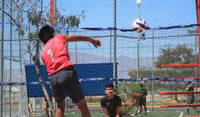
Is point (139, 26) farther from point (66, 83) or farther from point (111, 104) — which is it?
point (66, 83)

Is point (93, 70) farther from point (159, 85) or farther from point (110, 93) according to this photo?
point (159, 85)

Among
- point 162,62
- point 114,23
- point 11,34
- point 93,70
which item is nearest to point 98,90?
point 93,70

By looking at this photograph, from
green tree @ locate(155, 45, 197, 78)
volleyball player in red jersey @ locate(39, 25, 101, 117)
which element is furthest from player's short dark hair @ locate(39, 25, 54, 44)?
green tree @ locate(155, 45, 197, 78)

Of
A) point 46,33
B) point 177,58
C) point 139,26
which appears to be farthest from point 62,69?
point 177,58

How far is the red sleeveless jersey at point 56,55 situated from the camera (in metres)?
4.50

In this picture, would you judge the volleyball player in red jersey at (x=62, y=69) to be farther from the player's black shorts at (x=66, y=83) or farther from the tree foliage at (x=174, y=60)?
the tree foliage at (x=174, y=60)

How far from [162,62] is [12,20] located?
6969mm

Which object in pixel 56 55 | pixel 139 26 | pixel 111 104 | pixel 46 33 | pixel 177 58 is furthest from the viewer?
pixel 177 58

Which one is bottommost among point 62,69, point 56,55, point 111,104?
point 111,104

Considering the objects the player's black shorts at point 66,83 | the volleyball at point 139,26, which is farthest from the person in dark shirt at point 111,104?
the player's black shorts at point 66,83

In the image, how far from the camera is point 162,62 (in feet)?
48.4

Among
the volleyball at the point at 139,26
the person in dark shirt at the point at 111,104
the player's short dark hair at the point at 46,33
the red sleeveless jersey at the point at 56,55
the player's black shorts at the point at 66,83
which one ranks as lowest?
the person in dark shirt at the point at 111,104

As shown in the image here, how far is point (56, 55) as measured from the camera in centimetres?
453

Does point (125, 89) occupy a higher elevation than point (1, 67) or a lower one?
lower
